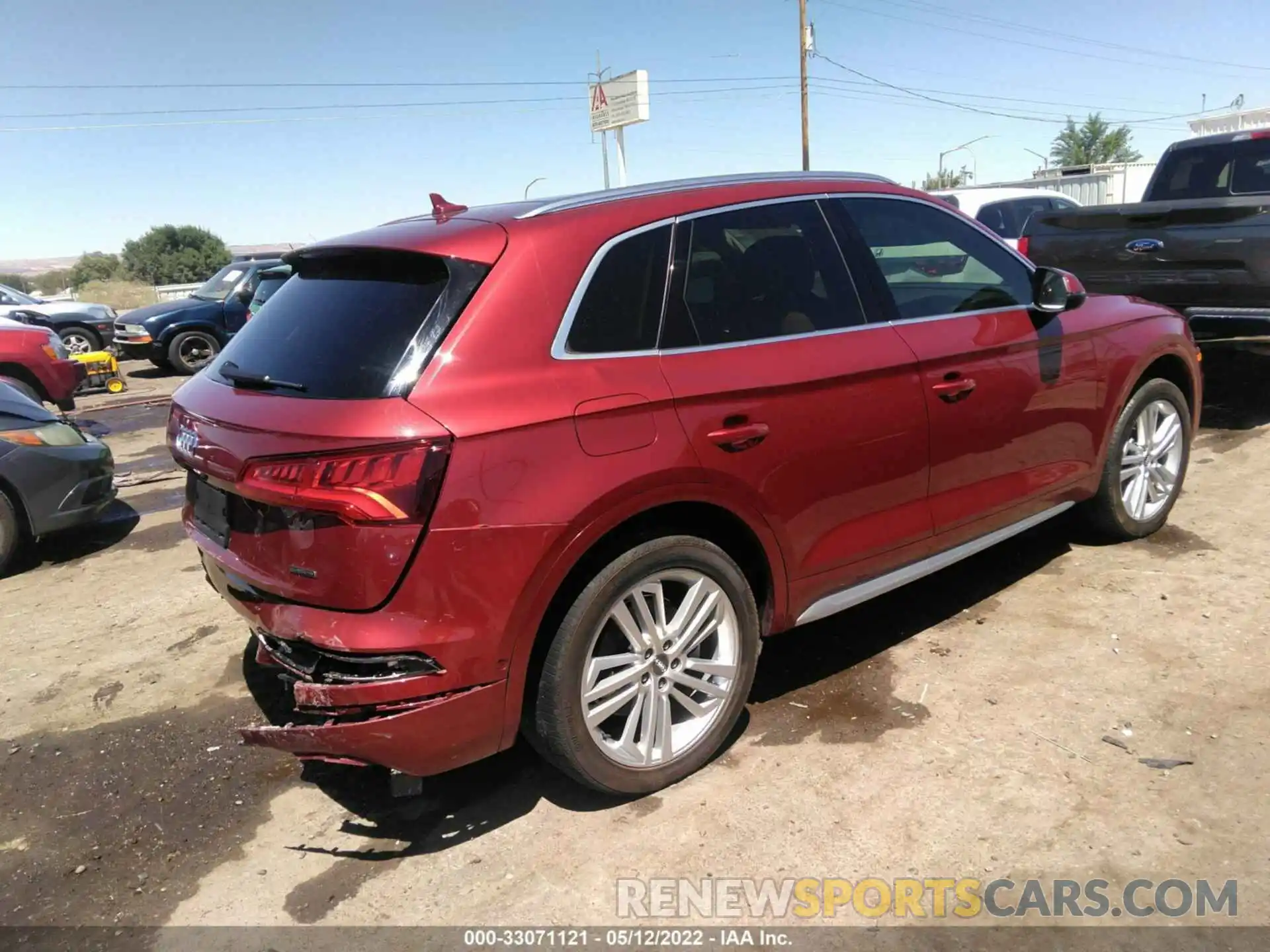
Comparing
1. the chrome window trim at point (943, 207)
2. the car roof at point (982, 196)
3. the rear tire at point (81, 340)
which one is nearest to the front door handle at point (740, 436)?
the chrome window trim at point (943, 207)

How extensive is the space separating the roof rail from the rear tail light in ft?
2.95

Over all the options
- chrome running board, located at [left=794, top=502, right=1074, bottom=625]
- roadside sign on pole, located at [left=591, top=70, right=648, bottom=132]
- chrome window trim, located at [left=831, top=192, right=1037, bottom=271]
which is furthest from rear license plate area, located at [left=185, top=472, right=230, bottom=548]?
roadside sign on pole, located at [left=591, top=70, right=648, bottom=132]

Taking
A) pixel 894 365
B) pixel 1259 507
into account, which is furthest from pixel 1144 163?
A: pixel 894 365

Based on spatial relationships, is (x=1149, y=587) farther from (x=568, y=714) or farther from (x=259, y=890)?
(x=259, y=890)

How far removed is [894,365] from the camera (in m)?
3.38

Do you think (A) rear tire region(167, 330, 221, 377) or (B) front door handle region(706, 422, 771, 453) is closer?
(B) front door handle region(706, 422, 771, 453)

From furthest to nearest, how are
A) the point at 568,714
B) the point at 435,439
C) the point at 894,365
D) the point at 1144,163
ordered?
the point at 1144,163, the point at 894,365, the point at 568,714, the point at 435,439

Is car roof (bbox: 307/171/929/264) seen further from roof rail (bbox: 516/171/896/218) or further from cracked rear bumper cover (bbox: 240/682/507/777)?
cracked rear bumper cover (bbox: 240/682/507/777)

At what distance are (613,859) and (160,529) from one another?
4.91 m

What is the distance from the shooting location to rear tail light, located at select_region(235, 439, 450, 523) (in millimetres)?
2385

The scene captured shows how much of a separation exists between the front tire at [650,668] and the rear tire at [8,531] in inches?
170

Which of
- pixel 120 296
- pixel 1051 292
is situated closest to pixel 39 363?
pixel 1051 292

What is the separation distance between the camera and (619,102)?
1596 inches

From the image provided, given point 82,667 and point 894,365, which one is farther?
point 82,667
